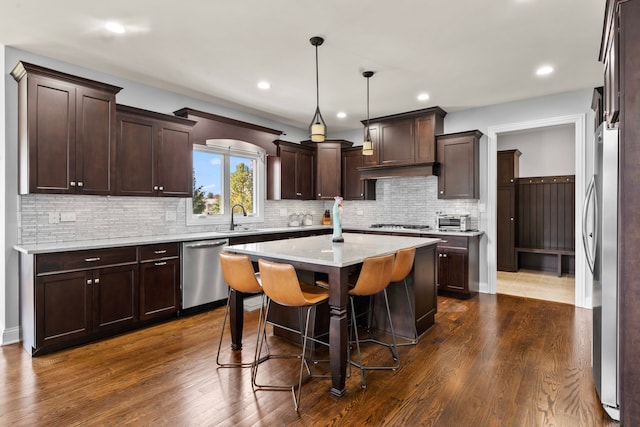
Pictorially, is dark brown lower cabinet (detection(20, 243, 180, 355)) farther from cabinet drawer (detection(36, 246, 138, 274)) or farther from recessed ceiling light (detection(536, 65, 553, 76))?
recessed ceiling light (detection(536, 65, 553, 76))

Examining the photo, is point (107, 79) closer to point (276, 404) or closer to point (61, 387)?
point (61, 387)

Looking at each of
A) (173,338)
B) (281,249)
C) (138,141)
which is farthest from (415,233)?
(138,141)

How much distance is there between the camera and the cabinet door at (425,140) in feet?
17.2

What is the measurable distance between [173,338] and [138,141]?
2132 millimetres

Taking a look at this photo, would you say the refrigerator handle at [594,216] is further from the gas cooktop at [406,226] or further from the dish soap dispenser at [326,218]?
the dish soap dispenser at [326,218]

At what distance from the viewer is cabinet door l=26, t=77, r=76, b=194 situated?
10.1 feet

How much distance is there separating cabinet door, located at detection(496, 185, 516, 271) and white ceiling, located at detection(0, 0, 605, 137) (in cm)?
228

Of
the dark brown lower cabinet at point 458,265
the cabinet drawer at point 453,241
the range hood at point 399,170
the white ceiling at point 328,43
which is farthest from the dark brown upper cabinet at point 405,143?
the dark brown lower cabinet at point 458,265

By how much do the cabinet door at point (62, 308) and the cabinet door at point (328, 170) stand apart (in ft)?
13.1

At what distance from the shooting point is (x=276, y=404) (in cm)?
224

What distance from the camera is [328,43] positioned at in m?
3.13

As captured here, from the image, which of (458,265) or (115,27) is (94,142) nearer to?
(115,27)

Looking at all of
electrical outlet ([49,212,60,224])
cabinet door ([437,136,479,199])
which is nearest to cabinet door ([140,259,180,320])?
electrical outlet ([49,212,60,224])

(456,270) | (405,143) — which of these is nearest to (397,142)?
(405,143)
